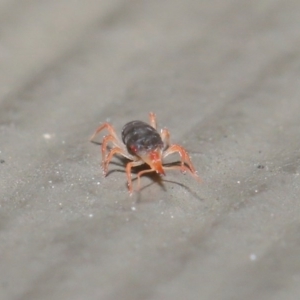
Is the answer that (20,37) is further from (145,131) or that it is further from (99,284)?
(99,284)

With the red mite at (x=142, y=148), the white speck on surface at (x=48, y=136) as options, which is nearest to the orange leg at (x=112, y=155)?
the red mite at (x=142, y=148)

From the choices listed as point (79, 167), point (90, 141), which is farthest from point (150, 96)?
point (79, 167)

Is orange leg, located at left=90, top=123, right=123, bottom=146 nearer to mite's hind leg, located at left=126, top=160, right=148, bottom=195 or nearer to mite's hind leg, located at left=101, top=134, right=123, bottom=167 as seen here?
mite's hind leg, located at left=101, top=134, right=123, bottom=167

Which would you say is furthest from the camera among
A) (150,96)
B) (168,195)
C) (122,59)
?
(122,59)

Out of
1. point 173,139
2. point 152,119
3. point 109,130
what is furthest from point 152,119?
point 109,130

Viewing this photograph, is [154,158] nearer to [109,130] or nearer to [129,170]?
[129,170]

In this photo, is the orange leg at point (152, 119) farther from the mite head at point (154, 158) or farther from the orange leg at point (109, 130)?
the mite head at point (154, 158)
